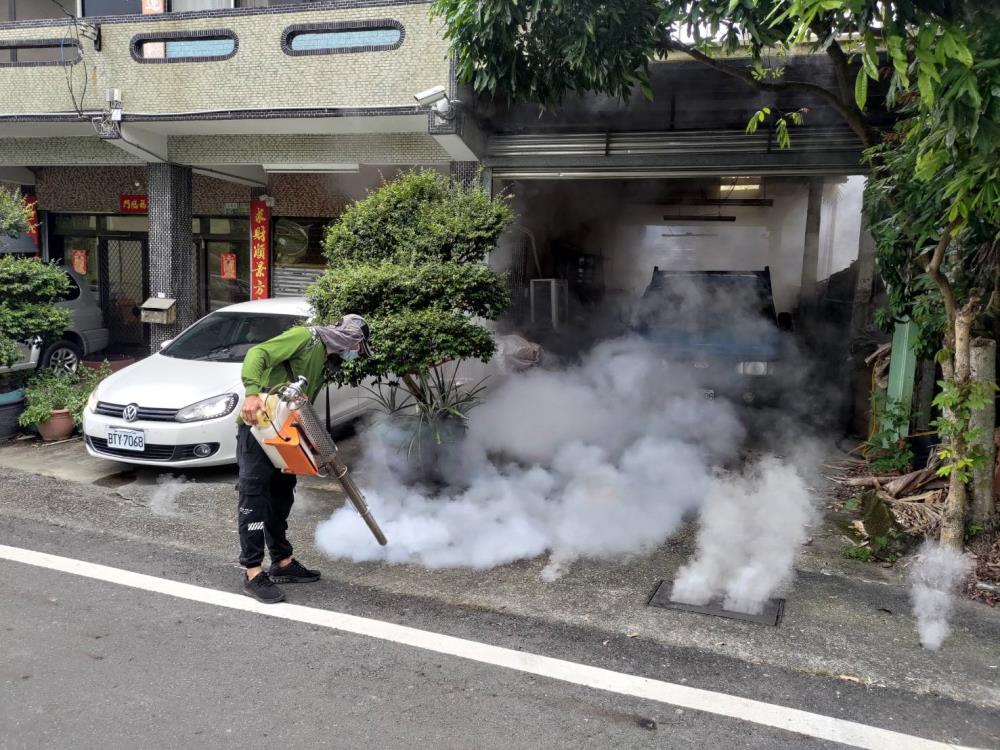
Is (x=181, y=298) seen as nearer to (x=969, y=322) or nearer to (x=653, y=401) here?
(x=653, y=401)

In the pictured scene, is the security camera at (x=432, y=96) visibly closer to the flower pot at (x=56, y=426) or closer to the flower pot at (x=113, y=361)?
the flower pot at (x=56, y=426)

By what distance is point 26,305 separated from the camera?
24.7 ft

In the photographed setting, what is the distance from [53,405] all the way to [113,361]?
13.4 ft

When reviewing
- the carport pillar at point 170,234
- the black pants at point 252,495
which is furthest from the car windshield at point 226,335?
the black pants at point 252,495

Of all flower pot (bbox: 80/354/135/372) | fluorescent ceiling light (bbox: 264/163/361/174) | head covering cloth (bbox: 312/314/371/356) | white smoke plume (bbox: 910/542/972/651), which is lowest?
white smoke plume (bbox: 910/542/972/651)

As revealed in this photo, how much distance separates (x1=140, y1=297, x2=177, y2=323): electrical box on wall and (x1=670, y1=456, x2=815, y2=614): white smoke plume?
23.3 feet

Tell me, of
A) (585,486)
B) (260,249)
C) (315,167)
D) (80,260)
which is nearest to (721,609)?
(585,486)

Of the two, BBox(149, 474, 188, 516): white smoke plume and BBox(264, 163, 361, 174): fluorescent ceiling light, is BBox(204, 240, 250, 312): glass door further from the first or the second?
BBox(149, 474, 188, 516): white smoke plume

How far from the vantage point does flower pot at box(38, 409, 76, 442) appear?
7531 mm

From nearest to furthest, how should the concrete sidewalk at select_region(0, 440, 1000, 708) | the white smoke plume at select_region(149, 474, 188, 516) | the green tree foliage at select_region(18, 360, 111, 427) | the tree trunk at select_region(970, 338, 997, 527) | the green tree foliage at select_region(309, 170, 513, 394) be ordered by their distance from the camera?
1. the concrete sidewalk at select_region(0, 440, 1000, 708)
2. the tree trunk at select_region(970, 338, 997, 527)
3. the green tree foliage at select_region(309, 170, 513, 394)
4. the white smoke plume at select_region(149, 474, 188, 516)
5. the green tree foliage at select_region(18, 360, 111, 427)

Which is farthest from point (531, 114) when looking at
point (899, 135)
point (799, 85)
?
point (899, 135)

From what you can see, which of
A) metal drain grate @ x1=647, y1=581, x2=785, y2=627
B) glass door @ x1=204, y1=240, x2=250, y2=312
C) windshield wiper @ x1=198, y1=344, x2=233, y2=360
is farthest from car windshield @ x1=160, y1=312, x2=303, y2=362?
glass door @ x1=204, y1=240, x2=250, y2=312

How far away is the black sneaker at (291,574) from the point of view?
439 cm

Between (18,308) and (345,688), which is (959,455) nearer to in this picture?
(345,688)
